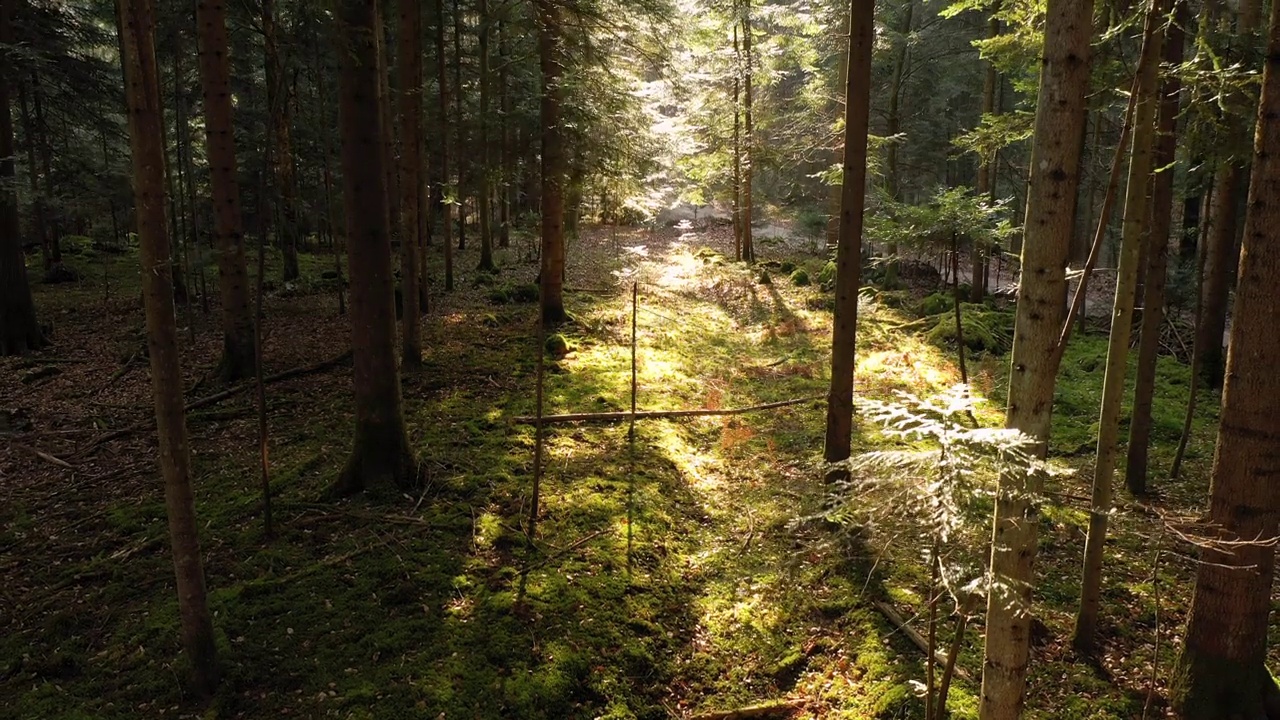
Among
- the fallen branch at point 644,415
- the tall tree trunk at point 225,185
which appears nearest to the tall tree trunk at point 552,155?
the fallen branch at point 644,415

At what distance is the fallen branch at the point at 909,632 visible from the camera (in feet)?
17.0

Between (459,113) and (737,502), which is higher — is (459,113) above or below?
above

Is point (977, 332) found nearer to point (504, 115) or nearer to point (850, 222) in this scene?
point (850, 222)

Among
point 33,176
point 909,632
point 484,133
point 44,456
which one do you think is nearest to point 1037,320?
point 909,632

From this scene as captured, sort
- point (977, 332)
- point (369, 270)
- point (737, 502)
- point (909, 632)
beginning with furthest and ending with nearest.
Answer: point (977, 332)
point (737, 502)
point (369, 270)
point (909, 632)

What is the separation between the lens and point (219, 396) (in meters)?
9.14

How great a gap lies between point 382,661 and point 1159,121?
8.80 meters

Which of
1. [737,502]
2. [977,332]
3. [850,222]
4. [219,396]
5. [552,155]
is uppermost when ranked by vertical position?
[552,155]

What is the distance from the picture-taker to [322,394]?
9812 mm

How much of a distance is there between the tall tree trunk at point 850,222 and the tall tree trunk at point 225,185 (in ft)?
26.5

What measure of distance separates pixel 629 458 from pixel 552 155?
559cm

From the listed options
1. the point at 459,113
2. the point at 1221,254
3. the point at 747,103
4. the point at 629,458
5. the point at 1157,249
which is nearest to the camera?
the point at 1157,249

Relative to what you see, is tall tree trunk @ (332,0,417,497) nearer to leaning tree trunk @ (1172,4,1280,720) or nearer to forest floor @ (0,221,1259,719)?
forest floor @ (0,221,1259,719)

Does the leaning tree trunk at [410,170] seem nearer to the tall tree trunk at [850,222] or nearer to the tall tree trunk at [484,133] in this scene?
the tall tree trunk at [484,133]
